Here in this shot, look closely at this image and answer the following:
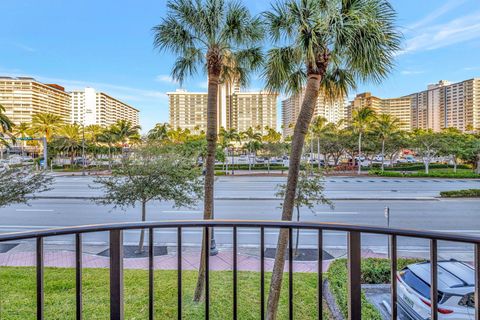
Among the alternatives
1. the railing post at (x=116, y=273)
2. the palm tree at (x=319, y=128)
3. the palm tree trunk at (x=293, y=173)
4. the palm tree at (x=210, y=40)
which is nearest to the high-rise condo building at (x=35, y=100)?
the palm tree at (x=319, y=128)

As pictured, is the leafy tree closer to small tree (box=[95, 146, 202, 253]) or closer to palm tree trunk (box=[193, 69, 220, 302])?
small tree (box=[95, 146, 202, 253])

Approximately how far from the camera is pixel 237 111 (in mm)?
80938

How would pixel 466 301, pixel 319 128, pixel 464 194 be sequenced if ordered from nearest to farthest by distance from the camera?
pixel 466 301 → pixel 464 194 → pixel 319 128

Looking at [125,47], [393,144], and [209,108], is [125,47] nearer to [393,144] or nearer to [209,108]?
[209,108]

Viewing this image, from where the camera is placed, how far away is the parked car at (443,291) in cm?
376

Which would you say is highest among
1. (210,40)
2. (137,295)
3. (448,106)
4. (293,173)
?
(448,106)

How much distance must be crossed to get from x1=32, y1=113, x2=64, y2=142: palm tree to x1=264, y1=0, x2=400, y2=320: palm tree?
4586 cm

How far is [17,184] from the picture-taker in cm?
804

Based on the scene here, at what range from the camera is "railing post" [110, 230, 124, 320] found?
163 cm

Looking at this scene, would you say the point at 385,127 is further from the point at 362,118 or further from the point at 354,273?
the point at 354,273

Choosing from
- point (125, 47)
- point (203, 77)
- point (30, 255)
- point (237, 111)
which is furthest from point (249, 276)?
point (237, 111)

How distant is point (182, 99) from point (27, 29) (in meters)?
67.0

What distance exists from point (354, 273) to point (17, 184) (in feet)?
31.1

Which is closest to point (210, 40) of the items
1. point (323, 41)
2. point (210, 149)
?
point (210, 149)
